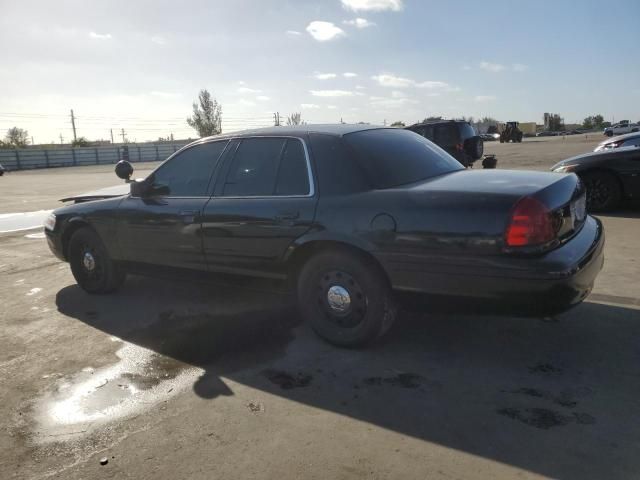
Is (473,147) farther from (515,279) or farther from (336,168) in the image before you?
(515,279)

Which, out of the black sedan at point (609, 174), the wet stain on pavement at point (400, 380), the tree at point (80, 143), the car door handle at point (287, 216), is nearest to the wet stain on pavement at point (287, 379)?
the wet stain on pavement at point (400, 380)

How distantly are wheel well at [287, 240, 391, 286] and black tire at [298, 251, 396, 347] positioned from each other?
0.8 inches

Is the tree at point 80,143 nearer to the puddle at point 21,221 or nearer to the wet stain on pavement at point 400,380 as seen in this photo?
the puddle at point 21,221

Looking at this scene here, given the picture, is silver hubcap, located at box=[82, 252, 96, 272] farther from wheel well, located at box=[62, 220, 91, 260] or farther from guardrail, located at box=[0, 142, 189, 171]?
guardrail, located at box=[0, 142, 189, 171]

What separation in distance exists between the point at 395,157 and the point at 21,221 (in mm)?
9538

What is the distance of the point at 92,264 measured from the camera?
17.4 ft

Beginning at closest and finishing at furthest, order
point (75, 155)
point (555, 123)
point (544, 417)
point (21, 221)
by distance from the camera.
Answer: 1. point (544, 417)
2. point (21, 221)
3. point (75, 155)
4. point (555, 123)

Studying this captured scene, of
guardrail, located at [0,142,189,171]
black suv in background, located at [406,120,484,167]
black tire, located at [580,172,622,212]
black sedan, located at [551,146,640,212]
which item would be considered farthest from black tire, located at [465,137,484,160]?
guardrail, located at [0,142,189,171]

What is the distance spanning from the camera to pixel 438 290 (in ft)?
10.4

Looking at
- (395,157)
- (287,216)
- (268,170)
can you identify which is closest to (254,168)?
(268,170)

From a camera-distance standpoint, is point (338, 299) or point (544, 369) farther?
point (338, 299)

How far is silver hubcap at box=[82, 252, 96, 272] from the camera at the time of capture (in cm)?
530

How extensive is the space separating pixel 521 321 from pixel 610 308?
0.79 meters

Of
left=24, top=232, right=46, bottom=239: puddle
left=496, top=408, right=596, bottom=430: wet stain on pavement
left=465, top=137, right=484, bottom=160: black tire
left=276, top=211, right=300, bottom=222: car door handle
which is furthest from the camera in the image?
left=465, top=137, right=484, bottom=160: black tire
